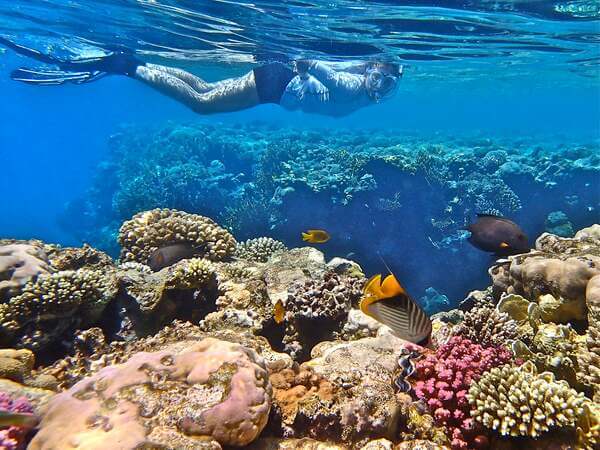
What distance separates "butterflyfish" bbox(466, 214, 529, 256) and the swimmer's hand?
433 inches

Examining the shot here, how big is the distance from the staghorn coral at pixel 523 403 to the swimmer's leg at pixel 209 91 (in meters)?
13.4

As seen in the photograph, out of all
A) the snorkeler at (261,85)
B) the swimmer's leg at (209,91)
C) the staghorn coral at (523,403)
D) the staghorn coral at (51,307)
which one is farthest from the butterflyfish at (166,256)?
the swimmer's leg at (209,91)

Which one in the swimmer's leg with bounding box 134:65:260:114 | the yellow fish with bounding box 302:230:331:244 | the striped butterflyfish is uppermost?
the striped butterflyfish

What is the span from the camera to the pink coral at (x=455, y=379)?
3.32m

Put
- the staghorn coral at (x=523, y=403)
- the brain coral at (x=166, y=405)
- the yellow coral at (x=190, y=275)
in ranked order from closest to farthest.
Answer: the brain coral at (x=166, y=405) < the staghorn coral at (x=523, y=403) < the yellow coral at (x=190, y=275)

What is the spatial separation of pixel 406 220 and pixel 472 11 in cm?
756

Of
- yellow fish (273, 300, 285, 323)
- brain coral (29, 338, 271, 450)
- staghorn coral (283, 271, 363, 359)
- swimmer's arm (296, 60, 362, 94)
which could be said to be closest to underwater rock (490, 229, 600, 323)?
staghorn coral (283, 271, 363, 359)

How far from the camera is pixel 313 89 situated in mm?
14078

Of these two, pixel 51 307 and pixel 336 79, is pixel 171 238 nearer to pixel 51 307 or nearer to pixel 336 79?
pixel 51 307

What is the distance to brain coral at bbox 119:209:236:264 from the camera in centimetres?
816

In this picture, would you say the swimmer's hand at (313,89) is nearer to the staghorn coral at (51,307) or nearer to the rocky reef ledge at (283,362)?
the rocky reef ledge at (283,362)

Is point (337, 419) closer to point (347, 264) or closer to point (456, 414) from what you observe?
point (456, 414)

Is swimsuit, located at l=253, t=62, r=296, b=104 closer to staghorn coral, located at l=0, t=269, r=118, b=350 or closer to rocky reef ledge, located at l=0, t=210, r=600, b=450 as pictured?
rocky reef ledge, located at l=0, t=210, r=600, b=450

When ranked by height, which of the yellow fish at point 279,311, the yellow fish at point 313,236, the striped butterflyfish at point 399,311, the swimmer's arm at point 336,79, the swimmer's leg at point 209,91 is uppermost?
the striped butterflyfish at point 399,311
